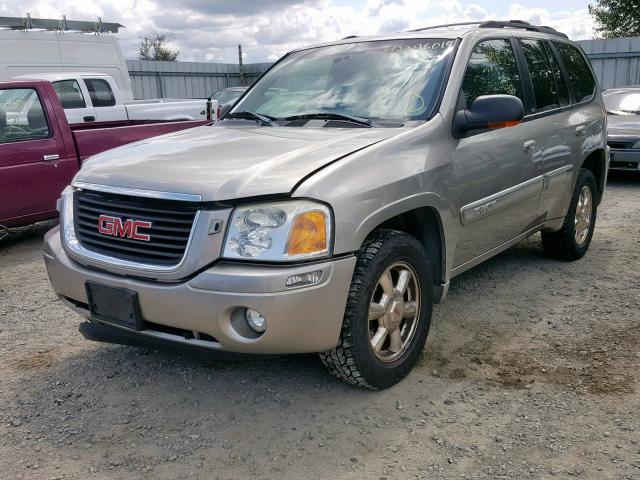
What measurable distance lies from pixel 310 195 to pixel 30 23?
1174 centimetres

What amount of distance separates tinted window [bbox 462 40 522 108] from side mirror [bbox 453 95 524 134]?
0.27 meters

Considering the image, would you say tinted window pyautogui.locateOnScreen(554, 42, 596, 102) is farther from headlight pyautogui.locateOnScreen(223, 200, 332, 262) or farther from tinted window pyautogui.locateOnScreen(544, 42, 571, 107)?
headlight pyautogui.locateOnScreen(223, 200, 332, 262)

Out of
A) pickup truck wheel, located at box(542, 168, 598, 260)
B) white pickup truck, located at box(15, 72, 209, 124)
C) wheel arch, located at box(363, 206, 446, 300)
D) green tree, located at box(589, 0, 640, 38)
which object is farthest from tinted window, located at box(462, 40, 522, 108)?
green tree, located at box(589, 0, 640, 38)

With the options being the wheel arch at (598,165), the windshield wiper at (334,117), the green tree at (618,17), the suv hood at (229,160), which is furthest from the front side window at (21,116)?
the green tree at (618,17)

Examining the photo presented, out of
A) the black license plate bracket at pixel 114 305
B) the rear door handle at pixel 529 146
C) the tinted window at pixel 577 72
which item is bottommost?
the black license plate bracket at pixel 114 305

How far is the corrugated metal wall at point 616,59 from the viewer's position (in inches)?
656

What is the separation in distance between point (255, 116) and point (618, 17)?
33.9m

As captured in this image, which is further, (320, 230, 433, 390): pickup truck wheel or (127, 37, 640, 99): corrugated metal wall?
(127, 37, 640, 99): corrugated metal wall

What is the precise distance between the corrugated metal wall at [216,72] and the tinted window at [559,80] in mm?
13340

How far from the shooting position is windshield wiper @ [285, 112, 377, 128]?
146 inches

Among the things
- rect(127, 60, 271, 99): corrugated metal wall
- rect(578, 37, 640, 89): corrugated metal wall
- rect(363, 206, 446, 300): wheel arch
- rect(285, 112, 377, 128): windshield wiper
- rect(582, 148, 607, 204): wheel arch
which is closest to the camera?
Answer: rect(363, 206, 446, 300): wheel arch

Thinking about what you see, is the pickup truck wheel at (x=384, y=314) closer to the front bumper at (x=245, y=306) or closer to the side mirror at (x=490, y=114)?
the front bumper at (x=245, y=306)

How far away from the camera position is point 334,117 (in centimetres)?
384

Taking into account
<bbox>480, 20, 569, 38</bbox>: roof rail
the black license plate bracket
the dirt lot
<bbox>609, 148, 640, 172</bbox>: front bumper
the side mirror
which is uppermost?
<bbox>480, 20, 569, 38</bbox>: roof rail
